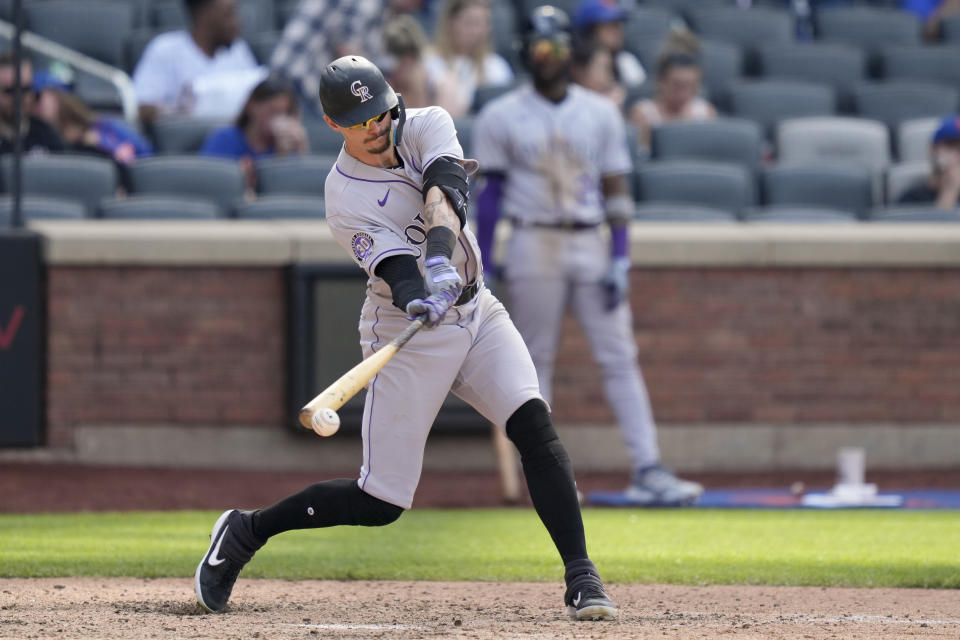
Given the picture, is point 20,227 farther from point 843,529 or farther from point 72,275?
point 843,529

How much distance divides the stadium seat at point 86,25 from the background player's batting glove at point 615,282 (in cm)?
521

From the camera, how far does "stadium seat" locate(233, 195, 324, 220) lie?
907cm

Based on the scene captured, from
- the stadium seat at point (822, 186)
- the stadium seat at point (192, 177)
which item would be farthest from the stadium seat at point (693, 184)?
the stadium seat at point (192, 177)

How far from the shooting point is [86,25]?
11.1 m

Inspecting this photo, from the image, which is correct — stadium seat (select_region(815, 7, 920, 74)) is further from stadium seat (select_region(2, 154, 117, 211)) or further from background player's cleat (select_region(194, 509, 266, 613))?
background player's cleat (select_region(194, 509, 266, 613))

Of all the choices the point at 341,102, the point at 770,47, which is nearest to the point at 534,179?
the point at 341,102

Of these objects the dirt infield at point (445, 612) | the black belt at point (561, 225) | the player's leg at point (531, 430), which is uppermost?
the black belt at point (561, 225)

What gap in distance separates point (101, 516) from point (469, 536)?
1891 mm

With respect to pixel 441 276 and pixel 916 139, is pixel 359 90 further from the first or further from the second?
pixel 916 139

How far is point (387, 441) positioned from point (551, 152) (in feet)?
10.7

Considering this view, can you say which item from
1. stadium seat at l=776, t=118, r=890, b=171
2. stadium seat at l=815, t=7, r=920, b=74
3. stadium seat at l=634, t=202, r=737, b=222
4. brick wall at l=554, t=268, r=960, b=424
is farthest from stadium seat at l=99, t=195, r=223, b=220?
stadium seat at l=815, t=7, r=920, b=74

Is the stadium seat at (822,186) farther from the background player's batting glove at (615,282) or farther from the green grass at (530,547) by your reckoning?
the green grass at (530,547)

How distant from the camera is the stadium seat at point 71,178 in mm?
9211

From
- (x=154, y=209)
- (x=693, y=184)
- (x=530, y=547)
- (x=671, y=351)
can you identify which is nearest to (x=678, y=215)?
(x=693, y=184)
